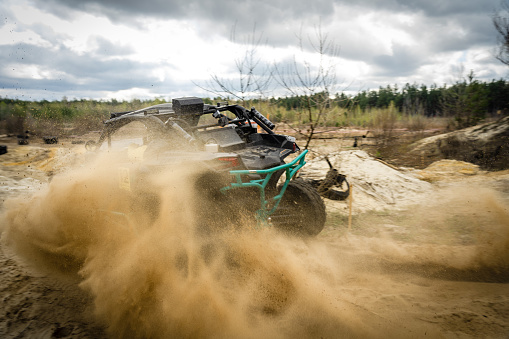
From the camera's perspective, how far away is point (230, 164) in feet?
11.6

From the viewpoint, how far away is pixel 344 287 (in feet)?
11.1

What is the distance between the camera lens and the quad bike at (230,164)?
3.51m

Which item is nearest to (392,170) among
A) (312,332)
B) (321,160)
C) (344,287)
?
(321,160)

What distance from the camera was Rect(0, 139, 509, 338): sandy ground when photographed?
2748 mm

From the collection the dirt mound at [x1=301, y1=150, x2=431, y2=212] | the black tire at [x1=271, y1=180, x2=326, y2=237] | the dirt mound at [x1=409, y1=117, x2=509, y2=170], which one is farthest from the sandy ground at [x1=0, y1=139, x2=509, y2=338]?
the dirt mound at [x1=409, y1=117, x2=509, y2=170]

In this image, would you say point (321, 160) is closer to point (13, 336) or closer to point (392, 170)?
point (392, 170)

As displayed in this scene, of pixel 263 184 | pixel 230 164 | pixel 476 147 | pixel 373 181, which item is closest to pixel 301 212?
pixel 263 184

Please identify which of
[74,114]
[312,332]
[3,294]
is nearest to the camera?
[312,332]

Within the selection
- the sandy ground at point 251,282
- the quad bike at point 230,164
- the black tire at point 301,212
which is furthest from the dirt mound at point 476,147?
the quad bike at point 230,164

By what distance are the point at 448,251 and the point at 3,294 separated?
5400mm

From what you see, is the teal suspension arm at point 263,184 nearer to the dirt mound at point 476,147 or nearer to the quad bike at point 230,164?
the quad bike at point 230,164

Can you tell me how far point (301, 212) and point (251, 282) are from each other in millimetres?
1474

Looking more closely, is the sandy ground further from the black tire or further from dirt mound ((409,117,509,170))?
dirt mound ((409,117,509,170))

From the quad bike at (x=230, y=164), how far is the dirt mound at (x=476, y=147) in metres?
8.23
